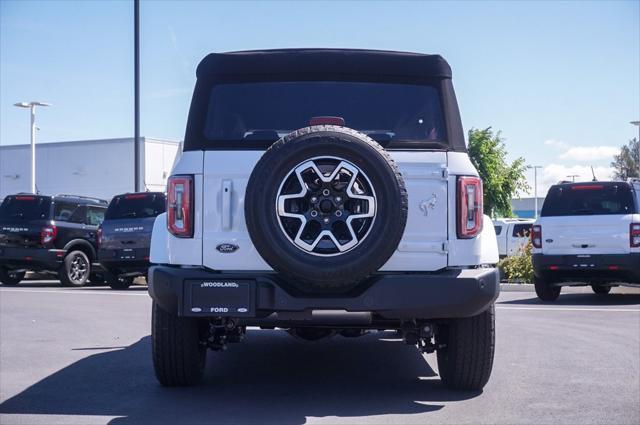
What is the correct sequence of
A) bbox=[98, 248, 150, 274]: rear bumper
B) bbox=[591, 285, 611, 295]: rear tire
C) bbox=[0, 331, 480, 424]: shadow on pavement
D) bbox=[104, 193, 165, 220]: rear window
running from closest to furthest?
bbox=[0, 331, 480, 424]: shadow on pavement
bbox=[591, 285, 611, 295]: rear tire
bbox=[98, 248, 150, 274]: rear bumper
bbox=[104, 193, 165, 220]: rear window

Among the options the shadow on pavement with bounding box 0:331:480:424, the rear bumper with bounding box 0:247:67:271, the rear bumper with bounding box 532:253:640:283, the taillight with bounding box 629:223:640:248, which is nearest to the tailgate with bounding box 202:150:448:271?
the shadow on pavement with bounding box 0:331:480:424

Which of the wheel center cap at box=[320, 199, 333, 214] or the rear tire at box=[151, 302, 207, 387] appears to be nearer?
the wheel center cap at box=[320, 199, 333, 214]

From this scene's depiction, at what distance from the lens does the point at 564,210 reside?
1438cm

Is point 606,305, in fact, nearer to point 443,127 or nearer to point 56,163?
point 443,127

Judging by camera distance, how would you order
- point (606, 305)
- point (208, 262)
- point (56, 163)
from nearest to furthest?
point (208, 262) < point (606, 305) < point (56, 163)

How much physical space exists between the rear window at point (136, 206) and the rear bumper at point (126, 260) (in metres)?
0.83

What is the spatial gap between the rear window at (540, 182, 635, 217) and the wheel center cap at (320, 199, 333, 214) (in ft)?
31.6

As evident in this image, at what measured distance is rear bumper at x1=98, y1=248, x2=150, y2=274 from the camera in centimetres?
1706

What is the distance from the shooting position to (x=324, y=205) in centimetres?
543

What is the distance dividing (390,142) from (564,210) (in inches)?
356

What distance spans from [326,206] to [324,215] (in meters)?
0.06

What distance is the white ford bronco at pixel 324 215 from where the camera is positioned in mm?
5441

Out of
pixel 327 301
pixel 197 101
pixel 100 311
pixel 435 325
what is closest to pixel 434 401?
pixel 435 325

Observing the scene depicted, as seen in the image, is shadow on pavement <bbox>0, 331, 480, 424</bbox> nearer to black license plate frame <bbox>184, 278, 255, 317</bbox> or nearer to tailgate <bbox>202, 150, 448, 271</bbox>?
black license plate frame <bbox>184, 278, 255, 317</bbox>
